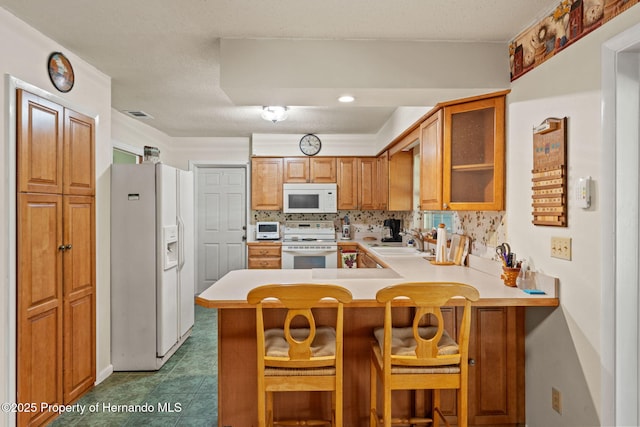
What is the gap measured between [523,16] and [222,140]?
14.2ft

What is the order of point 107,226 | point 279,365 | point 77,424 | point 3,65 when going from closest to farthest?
point 279,365, point 3,65, point 77,424, point 107,226

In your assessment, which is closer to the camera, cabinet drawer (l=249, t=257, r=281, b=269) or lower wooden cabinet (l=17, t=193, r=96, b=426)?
lower wooden cabinet (l=17, t=193, r=96, b=426)

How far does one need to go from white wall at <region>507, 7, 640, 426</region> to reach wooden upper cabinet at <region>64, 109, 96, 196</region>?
9.35ft

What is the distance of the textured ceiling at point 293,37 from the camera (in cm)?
187

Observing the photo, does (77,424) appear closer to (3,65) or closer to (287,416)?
(287,416)

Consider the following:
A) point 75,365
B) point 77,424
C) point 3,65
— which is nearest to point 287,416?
point 77,424

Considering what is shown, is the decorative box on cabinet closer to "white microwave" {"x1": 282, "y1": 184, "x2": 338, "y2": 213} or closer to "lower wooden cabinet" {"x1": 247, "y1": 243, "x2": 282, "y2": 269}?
"white microwave" {"x1": 282, "y1": 184, "x2": 338, "y2": 213}

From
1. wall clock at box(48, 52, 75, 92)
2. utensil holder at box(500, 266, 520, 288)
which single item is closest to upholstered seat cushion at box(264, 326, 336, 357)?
utensil holder at box(500, 266, 520, 288)

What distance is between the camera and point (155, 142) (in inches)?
192

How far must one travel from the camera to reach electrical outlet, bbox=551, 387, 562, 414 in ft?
5.96

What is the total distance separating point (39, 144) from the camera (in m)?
2.12

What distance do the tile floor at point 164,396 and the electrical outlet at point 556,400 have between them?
1.90 metres

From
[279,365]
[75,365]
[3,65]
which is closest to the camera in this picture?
[279,365]

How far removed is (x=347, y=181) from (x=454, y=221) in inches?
83.7
